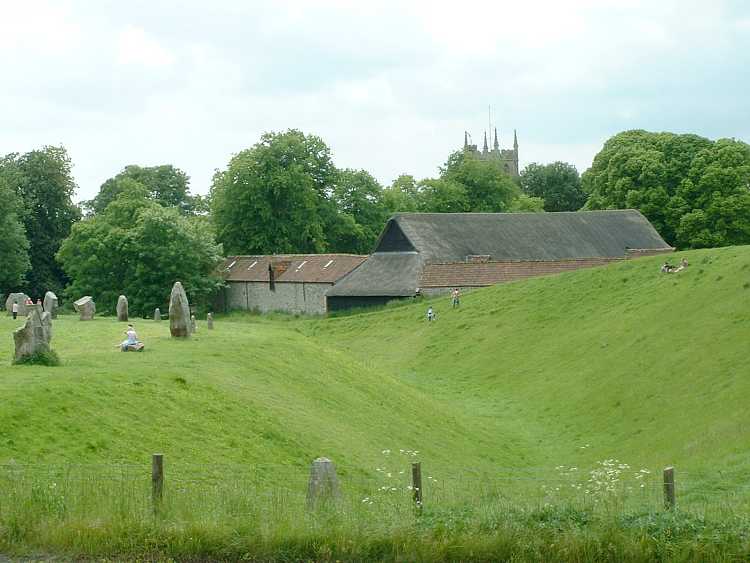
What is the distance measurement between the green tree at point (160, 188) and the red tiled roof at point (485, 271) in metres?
44.5

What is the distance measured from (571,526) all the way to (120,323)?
34.3 meters

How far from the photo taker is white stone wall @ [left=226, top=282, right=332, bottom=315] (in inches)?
3091

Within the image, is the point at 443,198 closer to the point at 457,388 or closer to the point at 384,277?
the point at 384,277

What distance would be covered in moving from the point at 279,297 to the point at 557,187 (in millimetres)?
65229

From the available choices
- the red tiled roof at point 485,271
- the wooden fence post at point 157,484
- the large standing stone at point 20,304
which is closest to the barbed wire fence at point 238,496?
the wooden fence post at point 157,484

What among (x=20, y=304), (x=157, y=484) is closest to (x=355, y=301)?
(x=20, y=304)

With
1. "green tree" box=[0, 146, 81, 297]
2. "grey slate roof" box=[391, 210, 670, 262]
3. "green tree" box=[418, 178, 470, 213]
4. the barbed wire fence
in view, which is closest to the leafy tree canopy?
"grey slate roof" box=[391, 210, 670, 262]

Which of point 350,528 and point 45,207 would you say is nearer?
point 350,528

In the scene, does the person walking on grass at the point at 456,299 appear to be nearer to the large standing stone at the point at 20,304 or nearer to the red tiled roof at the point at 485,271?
the red tiled roof at the point at 485,271

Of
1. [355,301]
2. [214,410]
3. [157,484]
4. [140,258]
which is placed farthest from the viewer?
[140,258]

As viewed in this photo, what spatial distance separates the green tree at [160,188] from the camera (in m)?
110

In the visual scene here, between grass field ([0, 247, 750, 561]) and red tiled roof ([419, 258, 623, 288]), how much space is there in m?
8.03

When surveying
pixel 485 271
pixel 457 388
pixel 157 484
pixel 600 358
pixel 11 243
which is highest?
pixel 11 243

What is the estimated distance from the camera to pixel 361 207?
4149 inches
